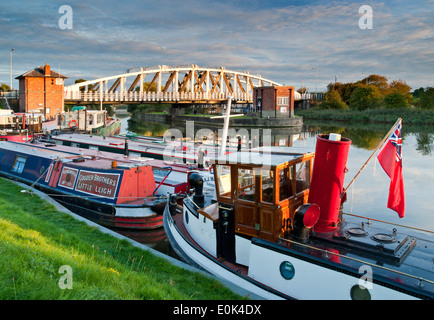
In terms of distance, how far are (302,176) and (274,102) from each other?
6897 centimetres

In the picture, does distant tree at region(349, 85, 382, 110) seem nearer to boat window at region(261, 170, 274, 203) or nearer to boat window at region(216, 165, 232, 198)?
boat window at region(216, 165, 232, 198)

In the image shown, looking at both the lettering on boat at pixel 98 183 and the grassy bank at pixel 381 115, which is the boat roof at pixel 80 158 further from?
the grassy bank at pixel 381 115

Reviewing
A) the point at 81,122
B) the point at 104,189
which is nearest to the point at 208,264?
the point at 104,189

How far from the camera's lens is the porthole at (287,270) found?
275 inches

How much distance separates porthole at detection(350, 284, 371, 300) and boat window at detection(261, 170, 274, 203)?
7.42 feet

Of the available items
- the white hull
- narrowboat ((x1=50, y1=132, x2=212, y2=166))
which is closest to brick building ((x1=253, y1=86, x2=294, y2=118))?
narrowboat ((x1=50, y1=132, x2=212, y2=166))

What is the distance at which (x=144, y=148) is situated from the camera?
79.0 feet

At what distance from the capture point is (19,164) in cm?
1850

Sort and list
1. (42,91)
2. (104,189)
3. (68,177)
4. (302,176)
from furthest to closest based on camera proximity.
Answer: (42,91) → (68,177) → (104,189) → (302,176)

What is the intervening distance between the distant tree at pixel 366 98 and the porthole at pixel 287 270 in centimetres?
8489

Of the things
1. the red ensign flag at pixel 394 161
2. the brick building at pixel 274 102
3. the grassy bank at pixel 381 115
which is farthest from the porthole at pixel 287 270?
the grassy bank at pixel 381 115

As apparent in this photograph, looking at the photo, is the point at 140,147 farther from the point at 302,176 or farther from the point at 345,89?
the point at 345,89
